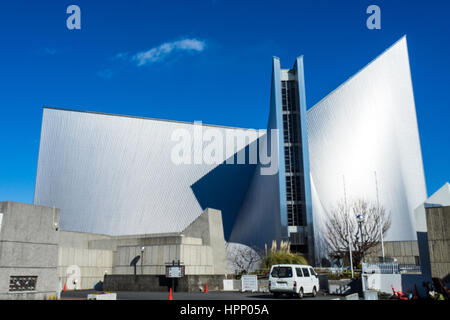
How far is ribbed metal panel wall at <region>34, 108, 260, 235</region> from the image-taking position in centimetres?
4209

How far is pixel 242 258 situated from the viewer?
112ft

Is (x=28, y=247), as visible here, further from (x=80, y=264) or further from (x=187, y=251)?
(x=80, y=264)

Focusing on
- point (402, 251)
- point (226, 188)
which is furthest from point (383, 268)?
point (226, 188)

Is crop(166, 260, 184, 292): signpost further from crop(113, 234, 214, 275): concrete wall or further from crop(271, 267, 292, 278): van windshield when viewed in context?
crop(271, 267, 292, 278): van windshield

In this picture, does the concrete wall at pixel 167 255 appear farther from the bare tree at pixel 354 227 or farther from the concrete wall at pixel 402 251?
the concrete wall at pixel 402 251

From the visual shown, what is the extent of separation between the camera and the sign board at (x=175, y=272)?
813 inches

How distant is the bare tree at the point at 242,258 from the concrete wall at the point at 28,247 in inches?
838

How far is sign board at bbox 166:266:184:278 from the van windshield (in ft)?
22.0

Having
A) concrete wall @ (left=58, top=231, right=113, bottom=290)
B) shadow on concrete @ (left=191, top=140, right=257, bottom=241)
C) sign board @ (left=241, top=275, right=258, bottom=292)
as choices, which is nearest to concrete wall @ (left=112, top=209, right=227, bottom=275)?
concrete wall @ (left=58, top=231, right=113, bottom=290)

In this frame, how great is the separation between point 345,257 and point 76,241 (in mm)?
20029

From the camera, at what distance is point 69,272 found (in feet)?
86.3

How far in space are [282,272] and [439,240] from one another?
550 centimetres
